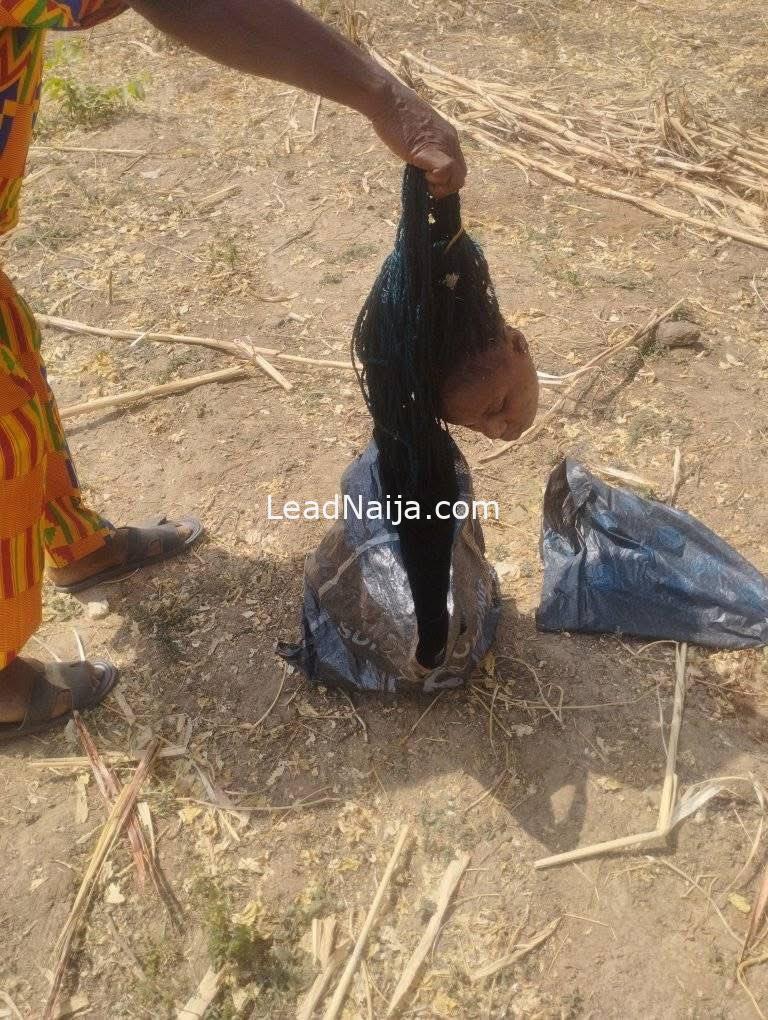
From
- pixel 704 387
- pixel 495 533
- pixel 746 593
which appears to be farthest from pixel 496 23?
pixel 746 593

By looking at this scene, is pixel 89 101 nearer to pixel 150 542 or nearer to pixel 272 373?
pixel 272 373

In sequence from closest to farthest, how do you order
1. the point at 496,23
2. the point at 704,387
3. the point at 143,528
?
the point at 143,528, the point at 704,387, the point at 496,23

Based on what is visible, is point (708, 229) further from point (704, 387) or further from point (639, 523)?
point (639, 523)

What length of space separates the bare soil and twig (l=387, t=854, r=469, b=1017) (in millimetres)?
35

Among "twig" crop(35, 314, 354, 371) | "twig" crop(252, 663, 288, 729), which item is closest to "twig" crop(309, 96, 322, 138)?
"twig" crop(35, 314, 354, 371)

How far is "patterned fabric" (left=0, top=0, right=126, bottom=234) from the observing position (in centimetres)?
170

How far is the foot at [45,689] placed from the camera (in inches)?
101

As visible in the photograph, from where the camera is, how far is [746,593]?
108 inches

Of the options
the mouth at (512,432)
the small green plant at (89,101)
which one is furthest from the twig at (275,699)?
the small green plant at (89,101)

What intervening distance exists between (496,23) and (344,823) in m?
6.62

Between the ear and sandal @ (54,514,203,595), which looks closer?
the ear

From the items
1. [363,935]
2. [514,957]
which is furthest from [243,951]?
[514,957]

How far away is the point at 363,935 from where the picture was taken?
7.07ft

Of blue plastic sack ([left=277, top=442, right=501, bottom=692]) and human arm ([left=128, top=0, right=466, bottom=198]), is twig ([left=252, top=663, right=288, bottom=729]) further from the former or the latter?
human arm ([left=128, top=0, right=466, bottom=198])
